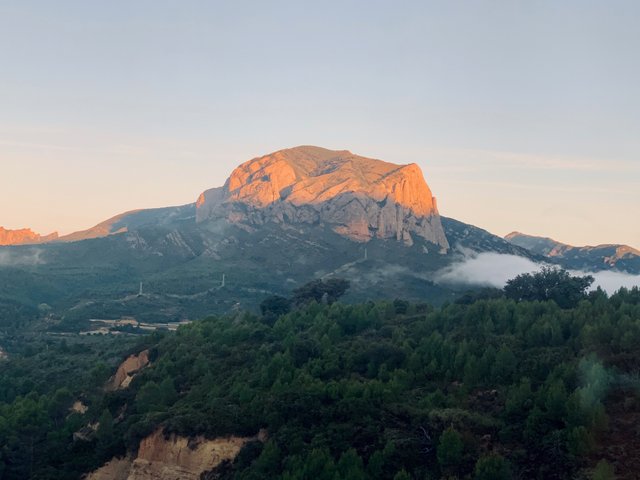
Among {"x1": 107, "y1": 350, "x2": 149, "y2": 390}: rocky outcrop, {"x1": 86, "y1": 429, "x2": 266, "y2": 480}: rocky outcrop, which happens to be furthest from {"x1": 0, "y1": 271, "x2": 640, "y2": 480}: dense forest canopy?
{"x1": 107, "y1": 350, "x2": 149, "y2": 390}: rocky outcrop

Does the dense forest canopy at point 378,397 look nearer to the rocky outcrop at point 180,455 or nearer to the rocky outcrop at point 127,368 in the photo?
the rocky outcrop at point 180,455

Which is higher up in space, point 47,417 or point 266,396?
point 266,396

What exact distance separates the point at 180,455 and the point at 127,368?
34819 mm

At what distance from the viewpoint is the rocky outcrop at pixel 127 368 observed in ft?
304

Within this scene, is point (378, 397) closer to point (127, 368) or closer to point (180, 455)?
point (180, 455)

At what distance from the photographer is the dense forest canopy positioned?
172ft

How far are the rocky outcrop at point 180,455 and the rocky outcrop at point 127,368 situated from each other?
28687 millimetres

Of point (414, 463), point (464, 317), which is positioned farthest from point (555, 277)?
point (414, 463)

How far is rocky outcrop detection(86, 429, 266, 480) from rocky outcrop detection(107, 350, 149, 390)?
28.7m

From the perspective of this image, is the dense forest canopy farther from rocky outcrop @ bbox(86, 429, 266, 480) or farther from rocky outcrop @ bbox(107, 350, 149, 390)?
rocky outcrop @ bbox(107, 350, 149, 390)

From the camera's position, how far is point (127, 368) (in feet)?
309

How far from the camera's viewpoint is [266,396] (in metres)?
66.3

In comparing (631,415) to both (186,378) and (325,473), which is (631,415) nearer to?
(325,473)

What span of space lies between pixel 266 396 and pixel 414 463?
1801 cm
